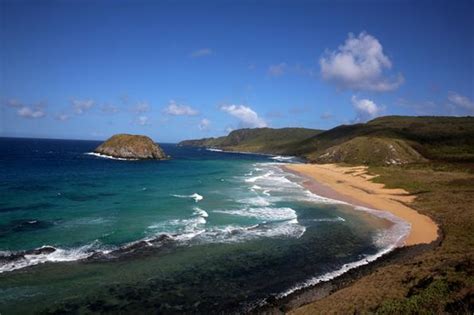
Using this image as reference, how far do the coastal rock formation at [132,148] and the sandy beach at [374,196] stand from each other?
68.5 metres

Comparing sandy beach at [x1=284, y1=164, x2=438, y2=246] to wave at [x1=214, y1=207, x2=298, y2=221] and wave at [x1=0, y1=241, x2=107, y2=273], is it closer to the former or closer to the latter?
wave at [x1=214, y1=207, x2=298, y2=221]

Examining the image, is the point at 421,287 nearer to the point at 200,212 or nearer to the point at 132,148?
the point at 200,212

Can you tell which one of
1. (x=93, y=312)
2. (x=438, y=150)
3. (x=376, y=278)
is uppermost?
(x=438, y=150)

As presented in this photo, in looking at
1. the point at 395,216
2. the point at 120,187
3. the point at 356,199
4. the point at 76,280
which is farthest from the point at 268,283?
the point at 120,187

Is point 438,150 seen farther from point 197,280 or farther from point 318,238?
point 197,280

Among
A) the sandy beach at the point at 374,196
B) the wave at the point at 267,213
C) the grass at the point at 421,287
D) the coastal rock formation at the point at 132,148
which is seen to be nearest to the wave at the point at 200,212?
the wave at the point at 267,213

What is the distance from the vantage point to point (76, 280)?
76.4 ft

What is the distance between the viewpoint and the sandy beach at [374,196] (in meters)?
34.5

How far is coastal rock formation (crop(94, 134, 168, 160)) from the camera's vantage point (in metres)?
133

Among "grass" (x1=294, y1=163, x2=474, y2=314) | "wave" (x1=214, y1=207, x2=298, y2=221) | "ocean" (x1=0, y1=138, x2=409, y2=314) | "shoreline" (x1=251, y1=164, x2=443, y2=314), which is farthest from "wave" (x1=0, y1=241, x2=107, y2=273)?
"wave" (x1=214, y1=207, x2=298, y2=221)

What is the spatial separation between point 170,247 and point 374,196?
38330mm

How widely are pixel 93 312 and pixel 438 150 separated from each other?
137 m

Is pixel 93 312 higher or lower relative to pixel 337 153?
lower

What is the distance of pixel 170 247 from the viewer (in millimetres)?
30422
